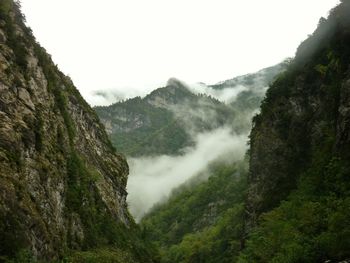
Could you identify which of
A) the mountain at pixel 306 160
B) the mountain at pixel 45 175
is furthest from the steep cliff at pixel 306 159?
the mountain at pixel 45 175

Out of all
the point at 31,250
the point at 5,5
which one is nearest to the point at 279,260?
the point at 31,250

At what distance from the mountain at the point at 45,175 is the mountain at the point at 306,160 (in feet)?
61.2

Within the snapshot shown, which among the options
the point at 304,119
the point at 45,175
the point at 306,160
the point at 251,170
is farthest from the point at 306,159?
the point at 45,175

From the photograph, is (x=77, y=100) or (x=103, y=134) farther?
(x=103, y=134)

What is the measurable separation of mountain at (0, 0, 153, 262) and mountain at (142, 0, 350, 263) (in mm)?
18660

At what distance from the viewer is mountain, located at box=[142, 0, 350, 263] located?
133 feet

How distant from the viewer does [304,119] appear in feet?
240

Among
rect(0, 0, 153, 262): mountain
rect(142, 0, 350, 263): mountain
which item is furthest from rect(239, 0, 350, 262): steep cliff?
rect(0, 0, 153, 262): mountain

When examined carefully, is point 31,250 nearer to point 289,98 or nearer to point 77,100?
point 289,98

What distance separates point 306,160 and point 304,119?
25.2 ft

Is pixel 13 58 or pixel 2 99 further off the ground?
pixel 13 58

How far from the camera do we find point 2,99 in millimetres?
52312

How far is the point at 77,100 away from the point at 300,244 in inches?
2507

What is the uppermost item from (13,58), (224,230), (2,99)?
(13,58)
